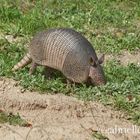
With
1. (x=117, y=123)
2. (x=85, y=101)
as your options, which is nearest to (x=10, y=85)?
(x=85, y=101)

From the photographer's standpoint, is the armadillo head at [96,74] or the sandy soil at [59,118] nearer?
the sandy soil at [59,118]

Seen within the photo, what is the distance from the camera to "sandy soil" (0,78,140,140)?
20.0 ft

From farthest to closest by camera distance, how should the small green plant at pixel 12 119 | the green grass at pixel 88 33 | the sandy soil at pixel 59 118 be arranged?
the green grass at pixel 88 33
the small green plant at pixel 12 119
the sandy soil at pixel 59 118

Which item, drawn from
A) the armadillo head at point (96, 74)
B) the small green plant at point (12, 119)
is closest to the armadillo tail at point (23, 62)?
the armadillo head at point (96, 74)

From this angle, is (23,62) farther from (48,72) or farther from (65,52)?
(65,52)

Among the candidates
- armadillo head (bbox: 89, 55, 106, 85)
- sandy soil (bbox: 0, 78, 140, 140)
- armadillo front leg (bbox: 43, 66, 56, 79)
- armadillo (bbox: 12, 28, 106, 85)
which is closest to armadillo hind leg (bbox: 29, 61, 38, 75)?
armadillo (bbox: 12, 28, 106, 85)

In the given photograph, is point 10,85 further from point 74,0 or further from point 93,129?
point 74,0

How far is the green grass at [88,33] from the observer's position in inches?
275

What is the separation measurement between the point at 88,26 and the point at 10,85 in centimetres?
276

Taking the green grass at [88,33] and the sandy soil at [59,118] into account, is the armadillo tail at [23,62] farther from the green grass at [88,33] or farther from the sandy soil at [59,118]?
the sandy soil at [59,118]

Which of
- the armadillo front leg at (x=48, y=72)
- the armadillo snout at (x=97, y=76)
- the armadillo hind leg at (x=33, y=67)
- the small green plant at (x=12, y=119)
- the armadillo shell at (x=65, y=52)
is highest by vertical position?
the armadillo shell at (x=65, y=52)

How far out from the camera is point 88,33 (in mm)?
9086

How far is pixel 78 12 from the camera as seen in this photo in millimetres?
9781

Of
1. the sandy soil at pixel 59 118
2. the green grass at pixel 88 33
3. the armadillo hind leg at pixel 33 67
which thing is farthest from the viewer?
the armadillo hind leg at pixel 33 67
